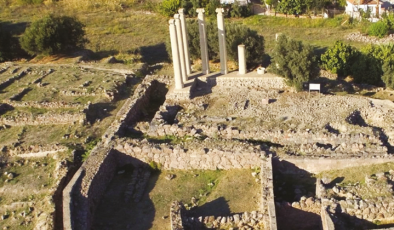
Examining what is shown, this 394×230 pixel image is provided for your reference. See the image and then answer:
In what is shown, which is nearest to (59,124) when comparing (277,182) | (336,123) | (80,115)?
(80,115)

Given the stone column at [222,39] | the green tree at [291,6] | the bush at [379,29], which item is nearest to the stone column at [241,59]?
the stone column at [222,39]

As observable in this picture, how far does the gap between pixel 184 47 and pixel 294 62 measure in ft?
18.1

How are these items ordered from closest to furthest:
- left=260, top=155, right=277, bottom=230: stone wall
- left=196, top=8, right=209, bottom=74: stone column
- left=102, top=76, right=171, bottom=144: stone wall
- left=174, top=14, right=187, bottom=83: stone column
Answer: left=260, top=155, right=277, bottom=230: stone wall, left=102, top=76, right=171, bottom=144: stone wall, left=174, top=14, right=187, bottom=83: stone column, left=196, top=8, right=209, bottom=74: stone column

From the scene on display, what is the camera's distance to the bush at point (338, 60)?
77.9ft

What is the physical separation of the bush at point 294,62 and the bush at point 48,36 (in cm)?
1514

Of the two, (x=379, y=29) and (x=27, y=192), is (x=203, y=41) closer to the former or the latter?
(x=27, y=192)

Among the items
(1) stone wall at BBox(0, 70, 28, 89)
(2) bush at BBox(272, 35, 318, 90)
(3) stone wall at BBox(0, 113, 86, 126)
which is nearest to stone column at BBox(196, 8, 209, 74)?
(2) bush at BBox(272, 35, 318, 90)

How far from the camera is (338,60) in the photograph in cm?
2380

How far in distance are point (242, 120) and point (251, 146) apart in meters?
2.59

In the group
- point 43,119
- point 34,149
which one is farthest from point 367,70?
point 34,149

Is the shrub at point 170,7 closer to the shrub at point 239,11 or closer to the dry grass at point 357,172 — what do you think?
the shrub at point 239,11

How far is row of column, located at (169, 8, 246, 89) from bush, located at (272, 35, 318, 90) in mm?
1898

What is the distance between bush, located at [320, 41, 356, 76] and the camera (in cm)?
2373

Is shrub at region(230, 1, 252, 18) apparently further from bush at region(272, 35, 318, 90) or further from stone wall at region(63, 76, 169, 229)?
stone wall at region(63, 76, 169, 229)
